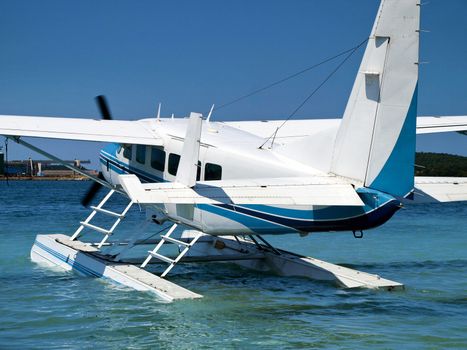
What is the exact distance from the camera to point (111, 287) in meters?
10.8

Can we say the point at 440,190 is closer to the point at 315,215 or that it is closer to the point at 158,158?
the point at 315,215

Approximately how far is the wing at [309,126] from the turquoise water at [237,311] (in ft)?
7.74

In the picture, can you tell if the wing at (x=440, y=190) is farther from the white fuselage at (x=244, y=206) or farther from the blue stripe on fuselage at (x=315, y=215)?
the white fuselage at (x=244, y=206)

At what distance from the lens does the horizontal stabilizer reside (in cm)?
912

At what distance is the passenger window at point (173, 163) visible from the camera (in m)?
11.4

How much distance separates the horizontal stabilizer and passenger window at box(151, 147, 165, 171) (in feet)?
6.63

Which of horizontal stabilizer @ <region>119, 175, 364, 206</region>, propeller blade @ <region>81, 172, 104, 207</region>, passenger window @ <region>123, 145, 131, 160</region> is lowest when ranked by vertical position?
propeller blade @ <region>81, 172, 104, 207</region>

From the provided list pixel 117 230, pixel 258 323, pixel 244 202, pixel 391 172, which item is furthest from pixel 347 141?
pixel 117 230

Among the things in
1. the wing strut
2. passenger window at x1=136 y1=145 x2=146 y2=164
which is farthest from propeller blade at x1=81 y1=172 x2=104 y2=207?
the wing strut

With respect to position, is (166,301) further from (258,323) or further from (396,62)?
(396,62)

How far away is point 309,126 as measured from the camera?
14.0 metres

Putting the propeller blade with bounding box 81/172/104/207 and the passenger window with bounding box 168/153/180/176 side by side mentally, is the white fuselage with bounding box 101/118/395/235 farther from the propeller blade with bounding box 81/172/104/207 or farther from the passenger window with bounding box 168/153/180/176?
the propeller blade with bounding box 81/172/104/207

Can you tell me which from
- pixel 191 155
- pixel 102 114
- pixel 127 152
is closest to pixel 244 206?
pixel 191 155

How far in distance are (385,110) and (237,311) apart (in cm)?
310
